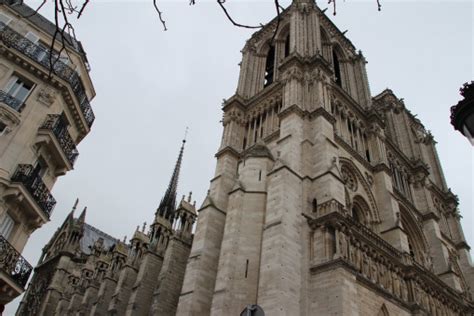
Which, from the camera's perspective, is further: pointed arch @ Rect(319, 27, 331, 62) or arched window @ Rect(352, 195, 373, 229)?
pointed arch @ Rect(319, 27, 331, 62)

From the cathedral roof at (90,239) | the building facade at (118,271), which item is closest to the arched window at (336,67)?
the building facade at (118,271)

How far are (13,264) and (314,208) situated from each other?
11.4 m

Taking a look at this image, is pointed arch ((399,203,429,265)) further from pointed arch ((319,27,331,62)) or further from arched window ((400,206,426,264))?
pointed arch ((319,27,331,62))

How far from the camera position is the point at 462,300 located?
2106 centimetres

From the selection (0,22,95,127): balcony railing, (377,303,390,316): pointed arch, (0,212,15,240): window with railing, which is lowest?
(0,212,15,240): window with railing

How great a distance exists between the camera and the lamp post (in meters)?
3.84

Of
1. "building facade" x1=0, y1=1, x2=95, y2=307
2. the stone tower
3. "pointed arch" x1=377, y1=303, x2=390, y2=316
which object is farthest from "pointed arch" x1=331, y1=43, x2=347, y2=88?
"building facade" x1=0, y1=1, x2=95, y2=307

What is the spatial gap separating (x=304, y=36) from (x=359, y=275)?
54.7 feet

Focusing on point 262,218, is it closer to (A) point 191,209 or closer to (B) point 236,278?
(B) point 236,278

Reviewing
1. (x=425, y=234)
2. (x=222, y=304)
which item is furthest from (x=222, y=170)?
(x=425, y=234)

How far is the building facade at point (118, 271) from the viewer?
22000 mm

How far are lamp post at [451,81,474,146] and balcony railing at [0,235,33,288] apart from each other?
9902 millimetres

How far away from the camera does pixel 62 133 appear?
12570 mm

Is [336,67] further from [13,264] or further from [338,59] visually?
[13,264]
